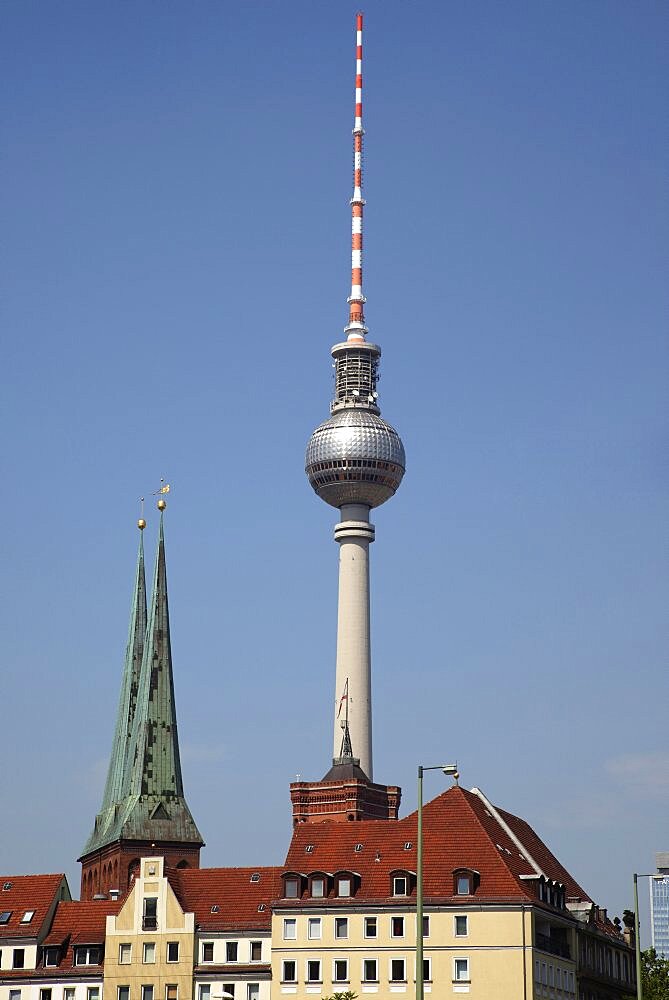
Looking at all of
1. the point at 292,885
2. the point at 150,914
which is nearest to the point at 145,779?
the point at 150,914

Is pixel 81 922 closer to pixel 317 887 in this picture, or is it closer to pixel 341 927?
pixel 317 887

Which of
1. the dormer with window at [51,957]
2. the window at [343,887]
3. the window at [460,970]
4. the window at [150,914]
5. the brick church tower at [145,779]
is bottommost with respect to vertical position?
the window at [460,970]

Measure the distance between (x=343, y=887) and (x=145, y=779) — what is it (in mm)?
63766

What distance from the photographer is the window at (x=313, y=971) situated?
124375 millimetres

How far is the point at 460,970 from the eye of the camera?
121875 millimetres


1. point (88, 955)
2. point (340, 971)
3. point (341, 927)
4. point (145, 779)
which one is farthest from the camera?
point (145, 779)

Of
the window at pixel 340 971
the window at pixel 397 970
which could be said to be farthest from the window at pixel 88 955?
the window at pixel 397 970

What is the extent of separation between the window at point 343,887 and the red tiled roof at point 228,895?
467 cm

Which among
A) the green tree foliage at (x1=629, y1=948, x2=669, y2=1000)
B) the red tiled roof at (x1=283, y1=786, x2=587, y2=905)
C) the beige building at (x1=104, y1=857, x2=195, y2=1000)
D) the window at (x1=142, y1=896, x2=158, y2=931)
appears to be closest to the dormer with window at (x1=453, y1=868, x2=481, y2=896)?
the red tiled roof at (x1=283, y1=786, x2=587, y2=905)

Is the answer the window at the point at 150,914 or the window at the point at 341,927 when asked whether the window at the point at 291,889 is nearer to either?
the window at the point at 341,927

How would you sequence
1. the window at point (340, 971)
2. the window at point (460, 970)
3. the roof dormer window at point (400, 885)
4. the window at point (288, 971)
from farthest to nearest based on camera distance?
1. the window at point (288, 971)
2. the roof dormer window at point (400, 885)
3. the window at point (340, 971)
4. the window at point (460, 970)

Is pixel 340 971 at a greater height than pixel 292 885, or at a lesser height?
lesser

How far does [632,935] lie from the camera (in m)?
157

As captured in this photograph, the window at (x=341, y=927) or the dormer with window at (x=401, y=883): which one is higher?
the dormer with window at (x=401, y=883)
